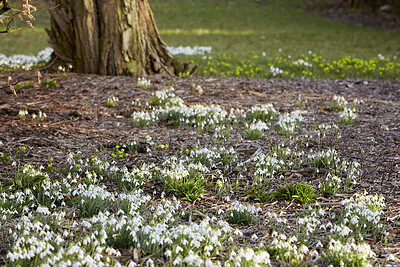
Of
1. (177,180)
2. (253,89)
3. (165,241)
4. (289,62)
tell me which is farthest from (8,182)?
(289,62)

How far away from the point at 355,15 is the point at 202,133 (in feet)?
62.0

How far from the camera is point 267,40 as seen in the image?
16094mm

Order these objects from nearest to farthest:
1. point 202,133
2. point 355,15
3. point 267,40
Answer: point 202,133 < point 267,40 < point 355,15

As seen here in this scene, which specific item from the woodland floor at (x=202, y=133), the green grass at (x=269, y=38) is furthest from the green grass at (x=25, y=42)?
the woodland floor at (x=202, y=133)

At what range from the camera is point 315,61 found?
11.7m

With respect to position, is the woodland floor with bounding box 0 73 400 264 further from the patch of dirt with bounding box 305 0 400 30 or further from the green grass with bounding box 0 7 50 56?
the patch of dirt with bounding box 305 0 400 30

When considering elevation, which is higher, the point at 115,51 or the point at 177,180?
the point at 115,51

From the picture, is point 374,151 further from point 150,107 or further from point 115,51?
point 115,51

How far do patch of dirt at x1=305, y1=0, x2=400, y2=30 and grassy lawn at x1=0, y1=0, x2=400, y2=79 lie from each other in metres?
0.91

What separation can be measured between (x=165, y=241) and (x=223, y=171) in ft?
6.06

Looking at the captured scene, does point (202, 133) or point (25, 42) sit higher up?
point (25, 42)

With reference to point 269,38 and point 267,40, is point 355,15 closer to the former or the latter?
point 269,38

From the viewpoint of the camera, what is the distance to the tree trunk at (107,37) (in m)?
8.45

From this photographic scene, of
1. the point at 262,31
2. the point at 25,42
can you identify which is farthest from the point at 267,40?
the point at 25,42
